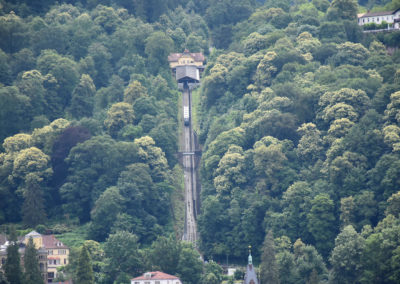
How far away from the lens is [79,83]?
168625 mm

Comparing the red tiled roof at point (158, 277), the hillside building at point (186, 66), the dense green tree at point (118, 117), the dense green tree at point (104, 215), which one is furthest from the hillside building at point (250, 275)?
the hillside building at point (186, 66)

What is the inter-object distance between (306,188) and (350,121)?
39.5 ft

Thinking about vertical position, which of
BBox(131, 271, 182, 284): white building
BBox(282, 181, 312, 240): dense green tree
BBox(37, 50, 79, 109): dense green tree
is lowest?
BBox(131, 271, 182, 284): white building

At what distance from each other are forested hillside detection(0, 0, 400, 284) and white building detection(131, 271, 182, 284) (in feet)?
11.0

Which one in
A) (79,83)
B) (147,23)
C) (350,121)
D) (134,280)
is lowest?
(134,280)

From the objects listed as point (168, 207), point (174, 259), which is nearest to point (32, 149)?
point (168, 207)

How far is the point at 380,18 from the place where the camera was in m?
174

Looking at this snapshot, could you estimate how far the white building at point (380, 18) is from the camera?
17100 cm

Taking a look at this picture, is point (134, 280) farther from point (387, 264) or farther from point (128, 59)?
point (128, 59)

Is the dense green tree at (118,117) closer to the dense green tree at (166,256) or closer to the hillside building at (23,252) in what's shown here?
the hillside building at (23,252)

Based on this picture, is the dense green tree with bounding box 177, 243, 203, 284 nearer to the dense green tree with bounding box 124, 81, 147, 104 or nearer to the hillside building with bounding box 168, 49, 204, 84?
the dense green tree with bounding box 124, 81, 147, 104

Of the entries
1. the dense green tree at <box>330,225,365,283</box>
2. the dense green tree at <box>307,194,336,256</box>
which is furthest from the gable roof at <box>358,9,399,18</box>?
the dense green tree at <box>330,225,365,283</box>

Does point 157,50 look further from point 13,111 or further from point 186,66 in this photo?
point 13,111

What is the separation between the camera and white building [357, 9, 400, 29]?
561 feet
